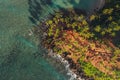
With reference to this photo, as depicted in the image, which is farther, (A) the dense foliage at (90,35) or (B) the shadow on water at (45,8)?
(B) the shadow on water at (45,8)

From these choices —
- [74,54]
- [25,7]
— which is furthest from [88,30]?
[25,7]

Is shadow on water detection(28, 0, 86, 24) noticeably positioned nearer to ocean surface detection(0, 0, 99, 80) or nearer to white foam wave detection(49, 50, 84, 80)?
ocean surface detection(0, 0, 99, 80)

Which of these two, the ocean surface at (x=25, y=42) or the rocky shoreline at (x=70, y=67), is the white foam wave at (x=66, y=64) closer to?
the rocky shoreline at (x=70, y=67)

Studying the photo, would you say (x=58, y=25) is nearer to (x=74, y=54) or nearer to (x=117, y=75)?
(x=74, y=54)

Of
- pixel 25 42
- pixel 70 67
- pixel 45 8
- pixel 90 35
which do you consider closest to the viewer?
pixel 70 67

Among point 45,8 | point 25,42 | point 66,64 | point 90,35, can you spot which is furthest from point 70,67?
point 45,8

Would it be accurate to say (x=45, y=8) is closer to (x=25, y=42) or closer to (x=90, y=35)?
(x=25, y=42)

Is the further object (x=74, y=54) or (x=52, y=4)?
(x=52, y=4)

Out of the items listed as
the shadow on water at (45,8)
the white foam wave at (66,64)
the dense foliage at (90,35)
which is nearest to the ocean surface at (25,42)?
the shadow on water at (45,8)
